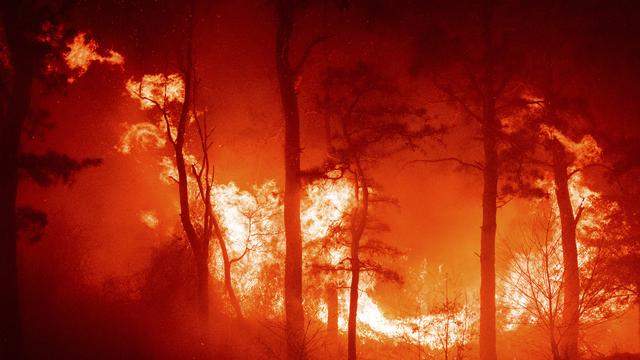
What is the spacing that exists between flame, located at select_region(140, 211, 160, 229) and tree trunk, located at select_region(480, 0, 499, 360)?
46.3 feet

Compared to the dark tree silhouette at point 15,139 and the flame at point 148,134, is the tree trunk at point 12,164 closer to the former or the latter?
the dark tree silhouette at point 15,139

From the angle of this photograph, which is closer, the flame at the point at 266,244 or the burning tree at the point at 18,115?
the burning tree at the point at 18,115

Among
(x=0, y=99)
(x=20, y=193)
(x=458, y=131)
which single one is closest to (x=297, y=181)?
(x=0, y=99)

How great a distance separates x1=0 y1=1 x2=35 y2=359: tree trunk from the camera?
10.2 m

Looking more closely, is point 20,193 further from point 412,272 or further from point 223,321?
point 412,272

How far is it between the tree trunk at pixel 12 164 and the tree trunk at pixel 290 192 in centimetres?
611

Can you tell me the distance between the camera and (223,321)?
60.1ft

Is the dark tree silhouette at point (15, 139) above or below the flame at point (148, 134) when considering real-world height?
below

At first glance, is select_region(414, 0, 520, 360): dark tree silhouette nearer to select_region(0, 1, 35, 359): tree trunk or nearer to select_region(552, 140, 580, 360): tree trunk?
select_region(552, 140, 580, 360): tree trunk

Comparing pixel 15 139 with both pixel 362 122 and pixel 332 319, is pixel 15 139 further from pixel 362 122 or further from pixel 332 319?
pixel 332 319

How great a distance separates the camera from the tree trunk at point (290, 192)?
44.9ft

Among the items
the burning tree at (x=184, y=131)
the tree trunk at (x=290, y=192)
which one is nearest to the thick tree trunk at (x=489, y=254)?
the tree trunk at (x=290, y=192)

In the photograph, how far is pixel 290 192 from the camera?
14.0m

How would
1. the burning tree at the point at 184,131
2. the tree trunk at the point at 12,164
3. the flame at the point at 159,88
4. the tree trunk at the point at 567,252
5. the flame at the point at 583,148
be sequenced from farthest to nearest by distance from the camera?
1. the flame at the point at 159,88
2. the flame at the point at 583,148
3. the tree trunk at the point at 567,252
4. the burning tree at the point at 184,131
5. the tree trunk at the point at 12,164
